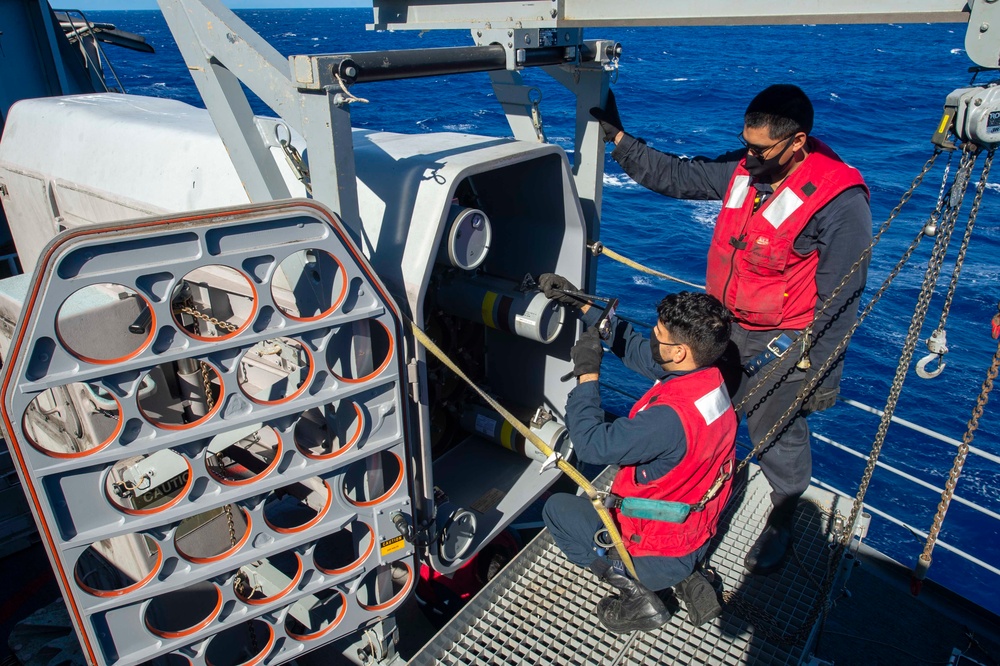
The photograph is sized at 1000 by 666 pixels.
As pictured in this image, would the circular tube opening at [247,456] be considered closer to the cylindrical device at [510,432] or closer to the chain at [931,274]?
the cylindrical device at [510,432]

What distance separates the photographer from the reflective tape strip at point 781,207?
3.25 metres

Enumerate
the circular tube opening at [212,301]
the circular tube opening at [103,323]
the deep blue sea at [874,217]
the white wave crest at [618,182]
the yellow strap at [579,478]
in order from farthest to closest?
1. the white wave crest at [618,182]
2. the deep blue sea at [874,217]
3. the circular tube opening at [212,301]
4. the yellow strap at [579,478]
5. the circular tube opening at [103,323]

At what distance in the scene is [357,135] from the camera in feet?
12.3

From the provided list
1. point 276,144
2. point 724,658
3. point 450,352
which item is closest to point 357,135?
point 276,144

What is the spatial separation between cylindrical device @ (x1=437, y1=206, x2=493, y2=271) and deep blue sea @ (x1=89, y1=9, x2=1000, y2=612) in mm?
4489

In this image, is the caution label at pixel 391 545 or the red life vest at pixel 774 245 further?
the red life vest at pixel 774 245

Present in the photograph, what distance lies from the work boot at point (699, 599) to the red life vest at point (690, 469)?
0.74 ft

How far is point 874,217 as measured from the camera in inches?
736

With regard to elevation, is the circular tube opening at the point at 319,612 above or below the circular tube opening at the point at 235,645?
above

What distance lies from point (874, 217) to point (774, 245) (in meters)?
18.0

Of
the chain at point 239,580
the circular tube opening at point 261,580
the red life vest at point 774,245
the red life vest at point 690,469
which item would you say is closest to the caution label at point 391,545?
the circular tube opening at point 261,580

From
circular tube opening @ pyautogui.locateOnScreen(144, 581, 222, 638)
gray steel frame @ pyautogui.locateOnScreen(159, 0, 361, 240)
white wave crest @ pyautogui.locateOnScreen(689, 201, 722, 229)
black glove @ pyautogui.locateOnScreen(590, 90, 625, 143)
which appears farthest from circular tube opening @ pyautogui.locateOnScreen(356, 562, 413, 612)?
white wave crest @ pyautogui.locateOnScreen(689, 201, 722, 229)

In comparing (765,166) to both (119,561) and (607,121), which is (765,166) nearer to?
(607,121)

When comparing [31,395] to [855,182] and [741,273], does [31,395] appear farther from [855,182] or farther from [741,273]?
[855,182]
